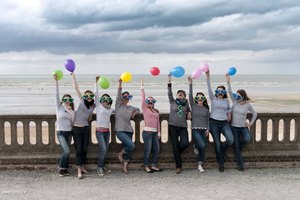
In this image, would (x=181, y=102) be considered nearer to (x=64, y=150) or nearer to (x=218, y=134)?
(x=218, y=134)

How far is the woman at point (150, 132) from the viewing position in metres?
7.72

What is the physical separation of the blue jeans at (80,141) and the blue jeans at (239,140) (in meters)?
3.03

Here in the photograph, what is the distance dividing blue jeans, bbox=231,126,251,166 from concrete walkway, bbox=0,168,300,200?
265 mm

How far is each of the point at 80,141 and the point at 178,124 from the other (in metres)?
2.00

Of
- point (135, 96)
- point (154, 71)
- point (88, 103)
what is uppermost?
point (154, 71)

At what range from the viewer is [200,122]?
7770 mm

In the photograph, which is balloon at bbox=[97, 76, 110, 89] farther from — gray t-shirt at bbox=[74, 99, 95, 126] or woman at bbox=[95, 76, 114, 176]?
gray t-shirt at bbox=[74, 99, 95, 126]

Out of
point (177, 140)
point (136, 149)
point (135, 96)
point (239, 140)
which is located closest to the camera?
point (177, 140)

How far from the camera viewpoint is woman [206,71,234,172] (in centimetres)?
783

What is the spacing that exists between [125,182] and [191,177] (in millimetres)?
1298

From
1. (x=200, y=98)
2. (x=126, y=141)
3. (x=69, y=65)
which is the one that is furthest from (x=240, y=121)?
(x=69, y=65)

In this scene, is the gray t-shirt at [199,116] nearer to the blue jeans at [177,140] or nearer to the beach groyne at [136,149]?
the blue jeans at [177,140]

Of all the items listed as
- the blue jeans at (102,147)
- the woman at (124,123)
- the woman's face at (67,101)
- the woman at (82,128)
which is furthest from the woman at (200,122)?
the woman's face at (67,101)

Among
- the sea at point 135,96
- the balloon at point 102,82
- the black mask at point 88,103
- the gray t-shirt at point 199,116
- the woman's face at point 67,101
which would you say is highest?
the balloon at point 102,82
